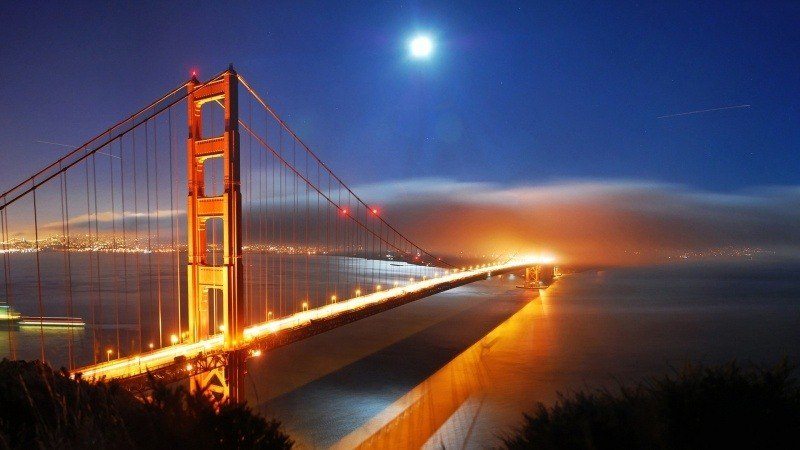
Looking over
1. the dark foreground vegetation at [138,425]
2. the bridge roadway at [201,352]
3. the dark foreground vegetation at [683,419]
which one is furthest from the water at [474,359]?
the bridge roadway at [201,352]

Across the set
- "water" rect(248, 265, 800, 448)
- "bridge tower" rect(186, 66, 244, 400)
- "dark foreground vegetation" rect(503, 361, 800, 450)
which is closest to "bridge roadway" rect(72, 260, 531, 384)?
"bridge tower" rect(186, 66, 244, 400)

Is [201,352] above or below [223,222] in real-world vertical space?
below

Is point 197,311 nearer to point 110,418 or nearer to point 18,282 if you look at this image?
point 110,418

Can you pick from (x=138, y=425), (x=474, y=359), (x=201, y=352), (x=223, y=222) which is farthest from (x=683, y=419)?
(x=474, y=359)

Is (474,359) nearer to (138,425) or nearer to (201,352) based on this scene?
(201,352)

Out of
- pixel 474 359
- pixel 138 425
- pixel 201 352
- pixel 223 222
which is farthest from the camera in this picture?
pixel 474 359

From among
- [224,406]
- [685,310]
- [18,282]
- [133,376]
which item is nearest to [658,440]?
[224,406]

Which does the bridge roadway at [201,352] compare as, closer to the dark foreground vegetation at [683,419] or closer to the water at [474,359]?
the water at [474,359]
